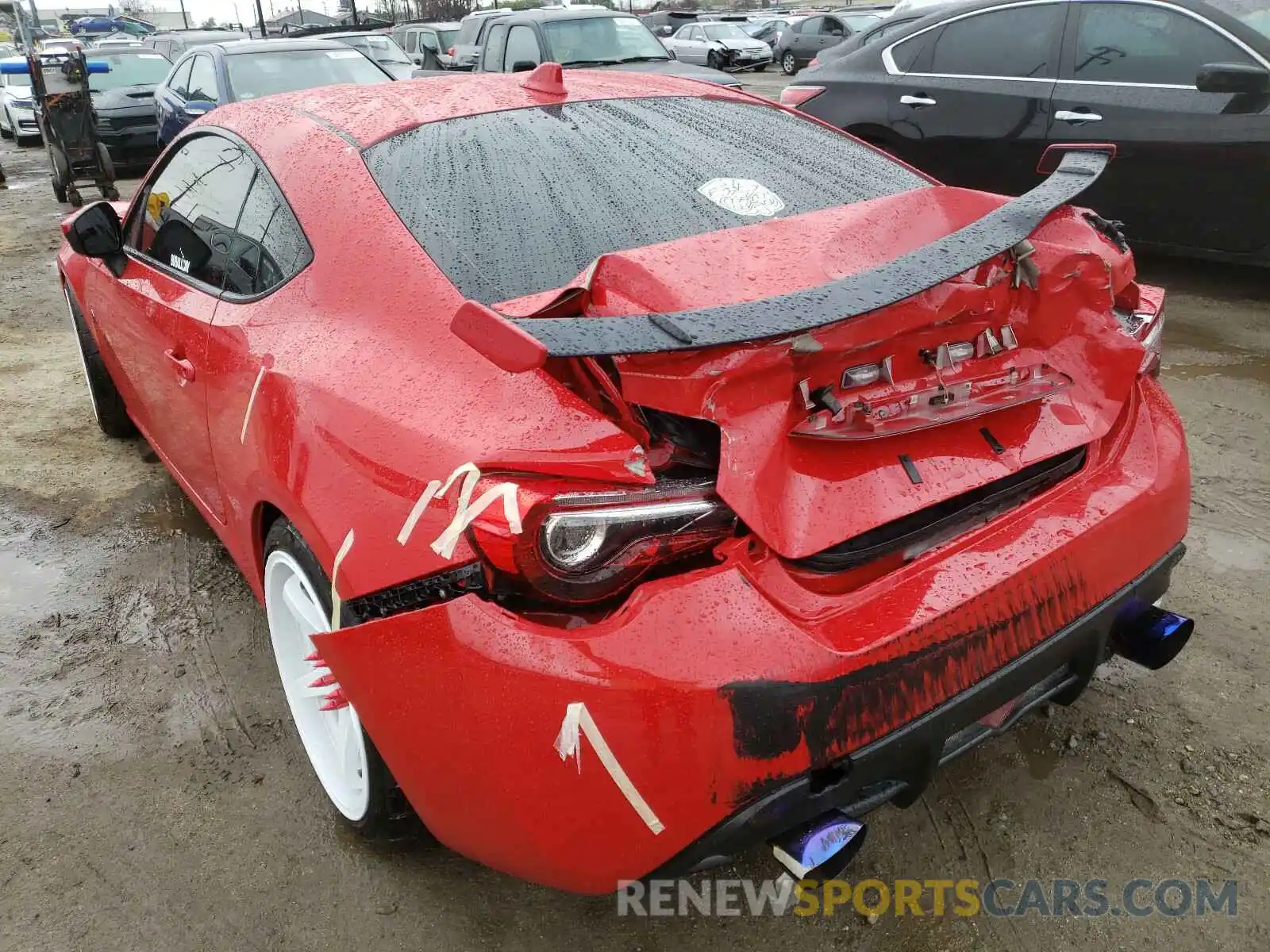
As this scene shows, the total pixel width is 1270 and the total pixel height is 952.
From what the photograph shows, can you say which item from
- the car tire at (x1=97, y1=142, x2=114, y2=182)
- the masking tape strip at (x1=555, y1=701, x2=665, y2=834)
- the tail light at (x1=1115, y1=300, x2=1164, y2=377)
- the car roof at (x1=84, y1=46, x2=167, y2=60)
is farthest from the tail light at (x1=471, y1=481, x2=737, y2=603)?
the car roof at (x1=84, y1=46, x2=167, y2=60)

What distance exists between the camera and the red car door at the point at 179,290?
7.98ft

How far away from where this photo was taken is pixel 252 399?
204cm

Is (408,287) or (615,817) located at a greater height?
(408,287)

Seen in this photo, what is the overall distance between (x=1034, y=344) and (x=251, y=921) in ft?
6.41

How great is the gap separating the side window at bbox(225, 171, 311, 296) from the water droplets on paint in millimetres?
930

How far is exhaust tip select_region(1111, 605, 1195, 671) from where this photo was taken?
1.84 metres

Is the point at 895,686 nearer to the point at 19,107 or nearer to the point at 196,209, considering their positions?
the point at 196,209

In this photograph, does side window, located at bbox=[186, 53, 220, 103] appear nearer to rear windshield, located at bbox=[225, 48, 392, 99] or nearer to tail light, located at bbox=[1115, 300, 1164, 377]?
rear windshield, located at bbox=[225, 48, 392, 99]

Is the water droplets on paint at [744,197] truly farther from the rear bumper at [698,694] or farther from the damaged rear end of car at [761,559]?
the rear bumper at [698,694]

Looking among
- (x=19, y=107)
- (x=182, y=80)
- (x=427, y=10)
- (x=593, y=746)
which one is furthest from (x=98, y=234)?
(x=427, y=10)

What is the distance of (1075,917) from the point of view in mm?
1839

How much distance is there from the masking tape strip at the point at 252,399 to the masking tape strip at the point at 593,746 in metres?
1.09

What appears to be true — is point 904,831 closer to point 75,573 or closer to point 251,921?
point 251,921

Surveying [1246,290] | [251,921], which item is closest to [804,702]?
[251,921]
